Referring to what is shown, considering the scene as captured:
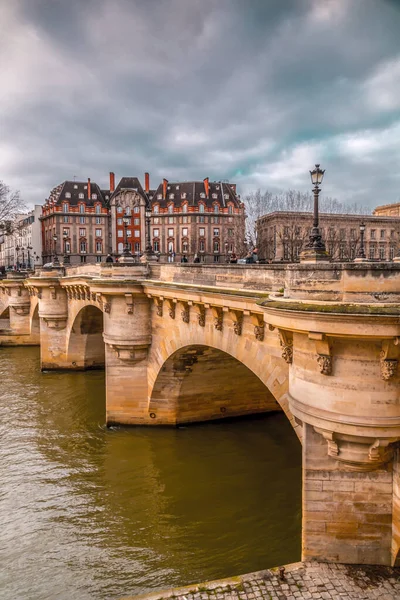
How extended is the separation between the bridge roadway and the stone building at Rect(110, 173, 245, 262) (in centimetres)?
5545

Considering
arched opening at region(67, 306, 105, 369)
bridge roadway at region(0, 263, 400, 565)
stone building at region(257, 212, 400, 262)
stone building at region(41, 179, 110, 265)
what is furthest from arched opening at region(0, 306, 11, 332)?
stone building at region(41, 179, 110, 265)

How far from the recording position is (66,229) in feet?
265

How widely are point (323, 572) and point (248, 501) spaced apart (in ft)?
21.8

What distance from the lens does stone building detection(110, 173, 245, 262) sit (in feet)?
255

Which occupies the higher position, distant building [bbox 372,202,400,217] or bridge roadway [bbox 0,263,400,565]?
distant building [bbox 372,202,400,217]

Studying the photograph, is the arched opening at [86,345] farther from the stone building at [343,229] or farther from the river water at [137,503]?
the stone building at [343,229]

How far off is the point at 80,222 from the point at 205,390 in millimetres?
66103

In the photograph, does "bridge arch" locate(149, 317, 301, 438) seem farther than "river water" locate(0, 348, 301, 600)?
Yes

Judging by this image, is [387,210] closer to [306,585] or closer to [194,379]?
[194,379]

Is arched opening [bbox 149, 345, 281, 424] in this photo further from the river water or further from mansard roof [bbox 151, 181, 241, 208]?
mansard roof [bbox 151, 181, 241, 208]

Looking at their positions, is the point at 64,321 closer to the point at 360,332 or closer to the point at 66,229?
the point at 360,332

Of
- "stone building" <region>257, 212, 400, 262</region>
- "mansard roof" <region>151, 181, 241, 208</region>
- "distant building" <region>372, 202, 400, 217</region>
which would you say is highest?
"mansard roof" <region>151, 181, 241, 208</region>

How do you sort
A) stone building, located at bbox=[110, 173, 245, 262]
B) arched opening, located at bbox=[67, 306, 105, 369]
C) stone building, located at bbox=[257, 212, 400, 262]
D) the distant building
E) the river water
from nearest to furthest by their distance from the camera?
the river water → arched opening, located at bbox=[67, 306, 105, 369] → stone building, located at bbox=[257, 212, 400, 262] → the distant building → stone building, located at bbox=[110, 173, 245, 262]

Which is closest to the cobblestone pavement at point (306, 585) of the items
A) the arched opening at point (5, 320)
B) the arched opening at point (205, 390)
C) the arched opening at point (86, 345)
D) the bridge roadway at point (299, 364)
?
the bridge roadway at point (299, 364)
